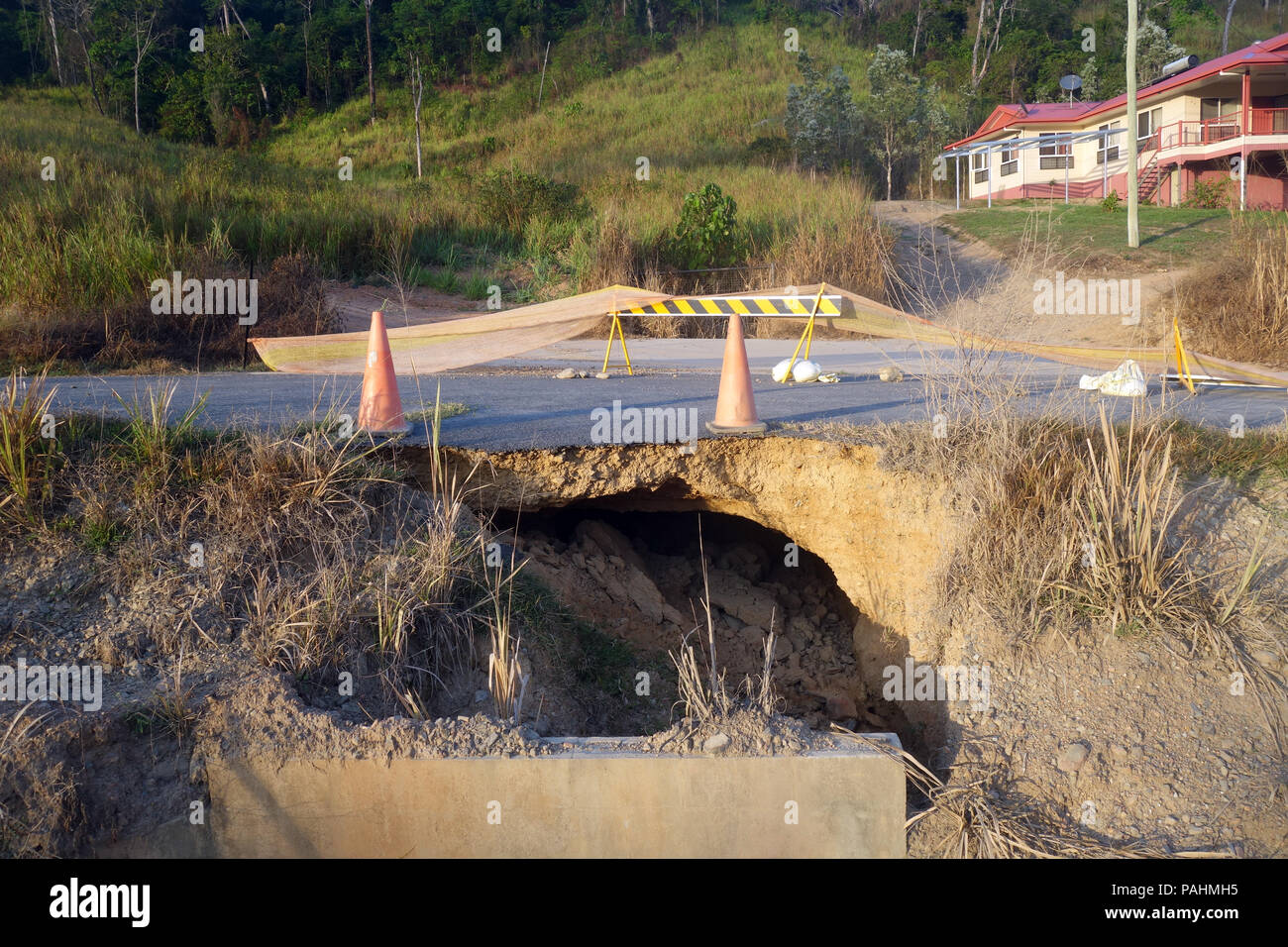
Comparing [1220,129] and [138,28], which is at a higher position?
[138,28]

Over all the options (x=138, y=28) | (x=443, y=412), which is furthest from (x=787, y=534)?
(x=138, y=28)

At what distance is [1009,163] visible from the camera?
108 feet

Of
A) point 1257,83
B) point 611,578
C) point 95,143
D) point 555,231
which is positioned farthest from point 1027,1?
point 611,578

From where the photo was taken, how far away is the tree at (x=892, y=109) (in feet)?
101

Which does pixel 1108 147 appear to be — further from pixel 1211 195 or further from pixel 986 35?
pixel 986 35

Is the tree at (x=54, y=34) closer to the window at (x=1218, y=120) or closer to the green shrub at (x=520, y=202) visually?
the green shrub at (x=520, y=202)

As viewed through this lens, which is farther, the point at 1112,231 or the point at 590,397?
the point at 1112,231

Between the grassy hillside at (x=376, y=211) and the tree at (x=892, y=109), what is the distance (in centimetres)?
376

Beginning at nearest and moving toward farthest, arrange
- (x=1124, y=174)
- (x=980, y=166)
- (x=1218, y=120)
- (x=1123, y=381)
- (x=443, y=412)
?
(x=443, y=412)
(x=1123, y=381)
(x=1218, y=120)
(x=1124, y=174)
(x=980, y=166)

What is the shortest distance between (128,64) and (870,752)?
38.0 metres

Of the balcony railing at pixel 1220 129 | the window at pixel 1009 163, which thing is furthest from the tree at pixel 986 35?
the balcony railing at pixel 1220 129

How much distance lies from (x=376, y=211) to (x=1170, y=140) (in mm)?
24427

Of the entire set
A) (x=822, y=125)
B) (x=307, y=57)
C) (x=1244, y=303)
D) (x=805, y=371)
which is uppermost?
(x=307, y=57)
